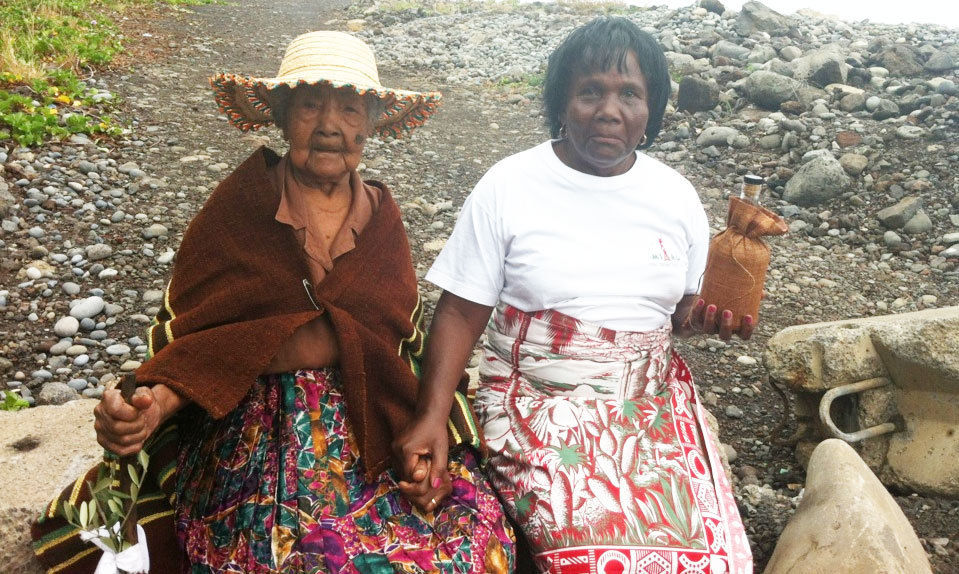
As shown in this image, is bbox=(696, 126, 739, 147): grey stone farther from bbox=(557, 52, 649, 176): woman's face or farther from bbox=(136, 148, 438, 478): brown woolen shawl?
bbox=(136, 148, 438, 478): brown woolen shawl

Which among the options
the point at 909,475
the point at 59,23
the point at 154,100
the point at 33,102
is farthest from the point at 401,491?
the point at 59,23

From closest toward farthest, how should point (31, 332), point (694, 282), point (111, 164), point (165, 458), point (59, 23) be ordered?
point (165, 458) < point (694, 282) < point (31, 332) < point (111, 164) < point (59, 23)

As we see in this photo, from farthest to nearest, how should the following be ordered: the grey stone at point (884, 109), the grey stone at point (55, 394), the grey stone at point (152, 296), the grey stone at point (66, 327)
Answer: the grey stone at point (884, 109) → the grey stone at point (152, 296) → the grey stone at point (66, 327) → the grey stone at point (55, 394)

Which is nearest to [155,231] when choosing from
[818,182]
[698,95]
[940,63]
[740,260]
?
[740,260]

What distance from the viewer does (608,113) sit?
95.7 inches

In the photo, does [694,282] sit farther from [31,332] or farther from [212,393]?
[31,332]

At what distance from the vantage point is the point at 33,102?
5.96 metres

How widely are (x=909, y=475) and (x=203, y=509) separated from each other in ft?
8.63

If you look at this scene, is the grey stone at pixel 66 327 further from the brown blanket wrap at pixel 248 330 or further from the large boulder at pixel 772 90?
the large boulder at pixel 772 90

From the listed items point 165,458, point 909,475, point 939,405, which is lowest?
point 909,475

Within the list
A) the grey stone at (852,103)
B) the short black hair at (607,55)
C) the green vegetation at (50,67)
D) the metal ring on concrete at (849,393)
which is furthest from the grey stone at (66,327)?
the grey stone at (852,103)

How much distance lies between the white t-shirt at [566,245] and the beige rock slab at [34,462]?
4.46ft

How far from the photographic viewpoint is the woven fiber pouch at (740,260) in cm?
258

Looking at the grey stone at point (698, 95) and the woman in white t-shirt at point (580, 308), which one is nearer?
the woman in white t-shirt at point (580, 308)
